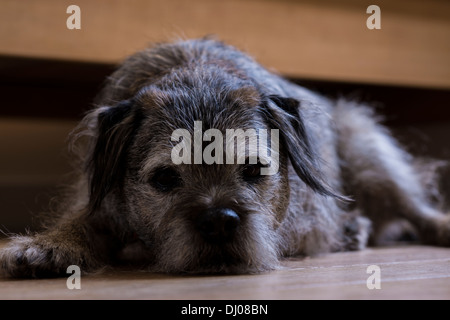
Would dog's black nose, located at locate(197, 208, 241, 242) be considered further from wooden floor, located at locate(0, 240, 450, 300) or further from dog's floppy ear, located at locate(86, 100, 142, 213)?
dog's floppy ear, located at locate(86, 100, 142, 213)

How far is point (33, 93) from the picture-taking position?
13.0ft

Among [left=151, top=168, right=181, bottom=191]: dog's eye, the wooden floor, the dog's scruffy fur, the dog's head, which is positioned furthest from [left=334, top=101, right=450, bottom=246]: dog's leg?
[left=151, top=168, right=181, bottom=191]: dog's eye

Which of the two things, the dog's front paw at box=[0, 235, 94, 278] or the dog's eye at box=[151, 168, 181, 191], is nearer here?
the dog's front paw at box=[0, 235, 94, 278]

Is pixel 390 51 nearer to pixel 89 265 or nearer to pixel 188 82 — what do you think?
pixel 188 82

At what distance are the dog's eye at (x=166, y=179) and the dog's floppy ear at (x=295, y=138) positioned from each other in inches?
16.6

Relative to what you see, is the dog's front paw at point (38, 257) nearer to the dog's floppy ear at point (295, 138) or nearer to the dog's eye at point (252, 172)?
the dog's eye at point (252, 172)

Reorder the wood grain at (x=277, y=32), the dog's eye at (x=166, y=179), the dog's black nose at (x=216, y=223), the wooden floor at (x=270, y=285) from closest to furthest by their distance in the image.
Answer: the wooden floor at (x=270, y=285), the dog's black nose at (x=216, y=223), the dog's eye at (x=166, y=179), the wood grain at (x=277, y=32)

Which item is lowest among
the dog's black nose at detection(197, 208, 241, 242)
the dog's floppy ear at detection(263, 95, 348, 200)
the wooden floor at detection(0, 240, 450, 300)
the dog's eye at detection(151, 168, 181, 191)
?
the wooden floor at detection(0, 240, 450, 300)

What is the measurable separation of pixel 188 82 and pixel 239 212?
578mm

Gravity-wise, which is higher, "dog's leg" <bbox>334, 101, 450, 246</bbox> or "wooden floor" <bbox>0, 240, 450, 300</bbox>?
"dog's leg" <bbox>334, 101, 450, 246</bbox>

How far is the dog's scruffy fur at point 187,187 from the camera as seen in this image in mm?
1771

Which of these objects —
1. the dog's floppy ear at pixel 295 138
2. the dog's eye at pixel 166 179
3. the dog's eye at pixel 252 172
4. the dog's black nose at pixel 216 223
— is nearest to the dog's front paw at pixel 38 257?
the dog's eye at pixel 166 179

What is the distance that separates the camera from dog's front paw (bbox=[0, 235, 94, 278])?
1.74 meters
